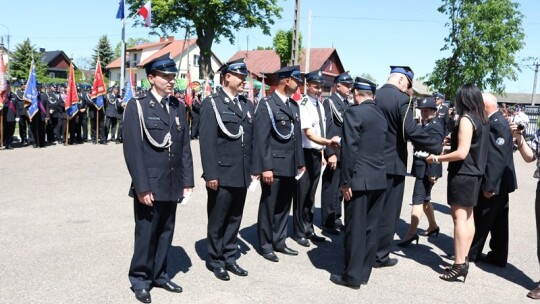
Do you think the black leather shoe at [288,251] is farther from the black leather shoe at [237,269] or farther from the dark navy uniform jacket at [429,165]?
the dark navy uniform jacket at [429,165]

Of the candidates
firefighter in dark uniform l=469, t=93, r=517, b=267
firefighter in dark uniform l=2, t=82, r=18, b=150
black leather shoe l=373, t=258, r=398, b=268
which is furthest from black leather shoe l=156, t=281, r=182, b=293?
firefighter in dark uniform l=2, t=82, r=18, b=150

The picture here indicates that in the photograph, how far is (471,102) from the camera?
4750 millimetres

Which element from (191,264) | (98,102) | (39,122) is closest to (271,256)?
(191,264)

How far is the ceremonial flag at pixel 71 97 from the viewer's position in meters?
14.8

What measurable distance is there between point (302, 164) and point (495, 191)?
2133mm

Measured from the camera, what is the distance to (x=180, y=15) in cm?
3634

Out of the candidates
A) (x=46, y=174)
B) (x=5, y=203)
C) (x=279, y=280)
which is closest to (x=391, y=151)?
(x=279, y=280)

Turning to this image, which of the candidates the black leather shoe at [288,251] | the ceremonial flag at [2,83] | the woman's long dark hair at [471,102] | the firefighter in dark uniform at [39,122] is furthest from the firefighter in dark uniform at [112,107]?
the woman's long dark hair at [471,102]

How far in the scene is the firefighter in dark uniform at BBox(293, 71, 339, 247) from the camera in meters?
5.89

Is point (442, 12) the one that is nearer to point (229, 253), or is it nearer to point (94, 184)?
point (94, 184)

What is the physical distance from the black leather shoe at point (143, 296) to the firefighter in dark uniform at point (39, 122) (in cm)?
1191

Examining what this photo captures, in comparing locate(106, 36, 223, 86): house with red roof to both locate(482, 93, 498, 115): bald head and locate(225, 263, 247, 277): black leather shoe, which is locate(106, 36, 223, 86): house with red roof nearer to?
locate(482, 93, 498, 115): bald head

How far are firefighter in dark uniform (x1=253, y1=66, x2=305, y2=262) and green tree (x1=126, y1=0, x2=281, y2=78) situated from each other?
101ft

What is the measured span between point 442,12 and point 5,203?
28.9 m
